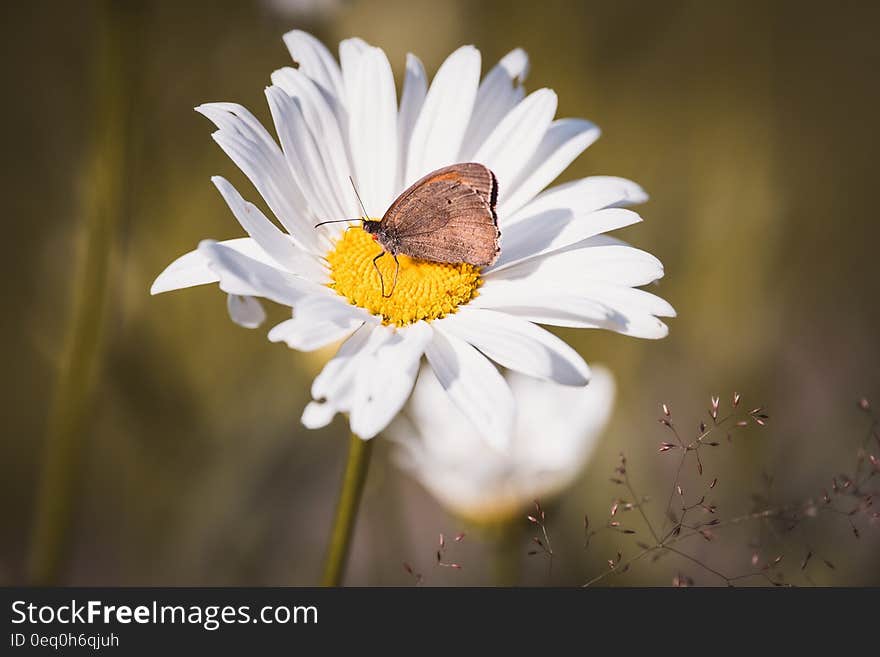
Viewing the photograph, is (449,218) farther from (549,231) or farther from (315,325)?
(315,325)

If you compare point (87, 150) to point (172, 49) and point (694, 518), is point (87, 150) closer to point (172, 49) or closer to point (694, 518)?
→ point (172, 49)

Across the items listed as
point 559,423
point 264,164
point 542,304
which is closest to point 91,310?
point 264,164

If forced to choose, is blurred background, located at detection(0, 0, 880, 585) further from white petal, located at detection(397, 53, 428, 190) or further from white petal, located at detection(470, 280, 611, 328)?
white petal, located at detection(470, 280, 611, 328)

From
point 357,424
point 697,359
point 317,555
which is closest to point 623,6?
point 697,359

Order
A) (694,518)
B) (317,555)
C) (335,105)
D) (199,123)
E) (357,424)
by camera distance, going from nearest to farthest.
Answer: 1. (357,424)
2. (335,105)
3. (694,518)
4. (317,555)
5. (199,123)

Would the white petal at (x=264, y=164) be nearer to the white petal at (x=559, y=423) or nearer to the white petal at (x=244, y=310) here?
the white petal at (x=244, y=310)

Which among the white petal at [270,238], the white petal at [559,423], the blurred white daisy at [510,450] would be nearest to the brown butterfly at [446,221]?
the white petal at [270,238]

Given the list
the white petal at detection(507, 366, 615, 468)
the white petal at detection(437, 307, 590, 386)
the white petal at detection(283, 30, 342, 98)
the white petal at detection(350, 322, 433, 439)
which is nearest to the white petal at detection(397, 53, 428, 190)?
the white petal at detection(283, 30, 342, 98)
